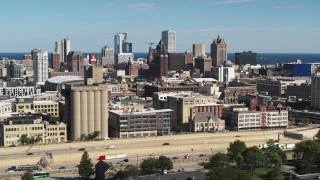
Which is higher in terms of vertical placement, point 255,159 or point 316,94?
Answer: point 316,94

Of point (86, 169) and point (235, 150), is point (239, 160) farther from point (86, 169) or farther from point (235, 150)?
point (86, 169)

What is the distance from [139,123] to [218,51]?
124m

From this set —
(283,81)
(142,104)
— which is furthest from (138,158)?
(283,81)

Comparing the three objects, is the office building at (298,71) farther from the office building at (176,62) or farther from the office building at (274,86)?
the office building at (274,86)

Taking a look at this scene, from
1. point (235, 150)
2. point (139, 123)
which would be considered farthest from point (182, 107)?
point (235, 150)

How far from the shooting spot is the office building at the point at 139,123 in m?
62.2

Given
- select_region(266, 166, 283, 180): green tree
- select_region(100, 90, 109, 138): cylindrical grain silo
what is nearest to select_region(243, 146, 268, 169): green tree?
select_region(266, 166, 283, 180): green tree

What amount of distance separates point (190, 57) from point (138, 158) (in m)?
145

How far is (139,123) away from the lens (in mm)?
62812

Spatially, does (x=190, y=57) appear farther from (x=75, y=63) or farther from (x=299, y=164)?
(x=299, y=164)

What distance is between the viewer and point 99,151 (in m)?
51.0

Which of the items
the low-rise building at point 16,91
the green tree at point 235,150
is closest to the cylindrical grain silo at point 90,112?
the green tree at point 235,150

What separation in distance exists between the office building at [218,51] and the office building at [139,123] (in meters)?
120

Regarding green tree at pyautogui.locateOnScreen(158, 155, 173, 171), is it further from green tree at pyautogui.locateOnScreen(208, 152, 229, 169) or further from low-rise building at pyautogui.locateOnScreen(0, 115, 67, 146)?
low-rise building at pyautogui.locateOnScreen(0, 115, 67, 146)
